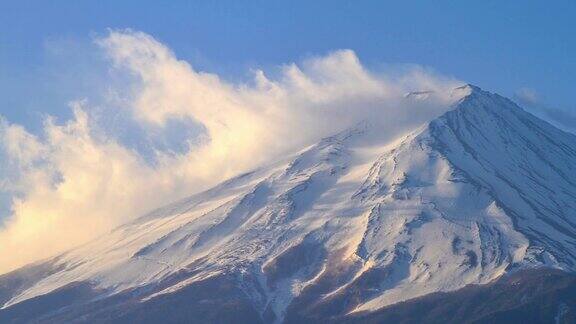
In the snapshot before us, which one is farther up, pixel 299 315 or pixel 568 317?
pixel 299 315

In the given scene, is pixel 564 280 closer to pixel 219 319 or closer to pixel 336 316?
pixel 336 316

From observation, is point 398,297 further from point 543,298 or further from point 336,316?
point 543,298

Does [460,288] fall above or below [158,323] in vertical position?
below

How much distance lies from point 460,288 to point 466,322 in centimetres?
1352

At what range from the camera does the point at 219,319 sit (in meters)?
198

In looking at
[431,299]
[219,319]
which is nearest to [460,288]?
[431,299]

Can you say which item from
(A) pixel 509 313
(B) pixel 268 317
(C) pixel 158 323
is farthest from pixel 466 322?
(C) pixel 158 323

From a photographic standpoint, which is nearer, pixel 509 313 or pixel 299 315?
pixel 509 313

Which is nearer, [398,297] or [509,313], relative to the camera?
[509,313]

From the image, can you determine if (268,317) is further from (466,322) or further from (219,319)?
(466,322)

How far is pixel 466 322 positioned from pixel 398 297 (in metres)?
16.1

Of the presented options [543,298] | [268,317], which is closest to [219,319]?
[268,317]

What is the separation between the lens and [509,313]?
18612cm

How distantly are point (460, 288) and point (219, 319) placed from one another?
41.1m
